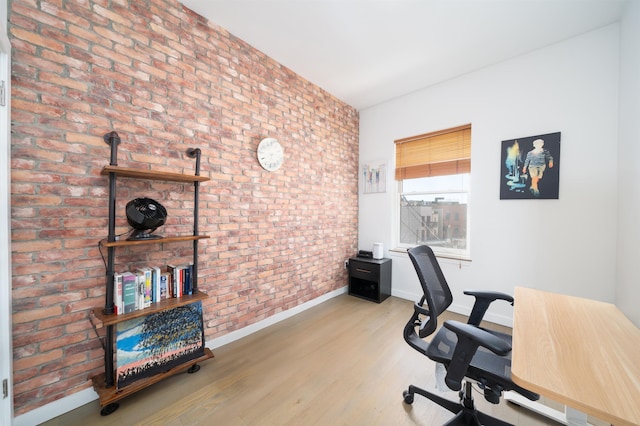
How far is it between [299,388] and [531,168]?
125 inches

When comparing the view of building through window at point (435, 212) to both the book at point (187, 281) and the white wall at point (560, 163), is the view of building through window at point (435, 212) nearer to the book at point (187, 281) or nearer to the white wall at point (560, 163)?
the white wall at point (560, 163)

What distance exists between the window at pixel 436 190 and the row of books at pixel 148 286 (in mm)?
3039

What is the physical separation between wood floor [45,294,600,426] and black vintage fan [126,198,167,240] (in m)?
1.16

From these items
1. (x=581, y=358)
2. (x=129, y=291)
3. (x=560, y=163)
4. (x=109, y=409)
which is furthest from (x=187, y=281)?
(x=560, y=163)

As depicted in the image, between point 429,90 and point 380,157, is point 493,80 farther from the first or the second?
point 380,157

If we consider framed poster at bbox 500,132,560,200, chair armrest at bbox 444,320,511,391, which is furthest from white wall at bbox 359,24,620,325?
chair armrest at bbox 444,320,511,391

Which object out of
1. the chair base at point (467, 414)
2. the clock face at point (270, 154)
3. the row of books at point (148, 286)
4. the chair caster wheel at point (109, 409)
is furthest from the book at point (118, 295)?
the chair base at point (467, 414)

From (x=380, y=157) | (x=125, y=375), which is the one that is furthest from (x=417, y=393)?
(x=380, y=157)

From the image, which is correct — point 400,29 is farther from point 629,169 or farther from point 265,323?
point 265,323

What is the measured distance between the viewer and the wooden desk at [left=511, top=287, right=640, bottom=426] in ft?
2.37

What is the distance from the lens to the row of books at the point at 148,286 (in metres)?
1.62

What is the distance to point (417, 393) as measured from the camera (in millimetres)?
1647

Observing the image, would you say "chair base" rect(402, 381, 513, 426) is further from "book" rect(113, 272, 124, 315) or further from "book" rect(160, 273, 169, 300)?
"book" rect(113, 272, 124, 315)

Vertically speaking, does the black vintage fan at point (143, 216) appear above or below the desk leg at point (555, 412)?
above
